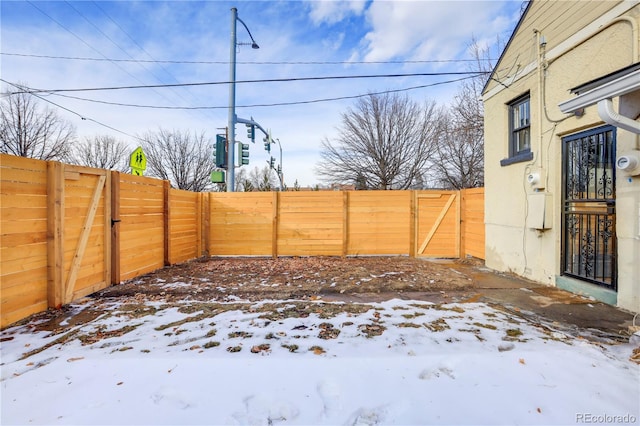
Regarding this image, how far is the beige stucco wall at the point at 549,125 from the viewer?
3.52 m

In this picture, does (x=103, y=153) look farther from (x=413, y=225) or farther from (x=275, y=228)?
(x=413, y=225)

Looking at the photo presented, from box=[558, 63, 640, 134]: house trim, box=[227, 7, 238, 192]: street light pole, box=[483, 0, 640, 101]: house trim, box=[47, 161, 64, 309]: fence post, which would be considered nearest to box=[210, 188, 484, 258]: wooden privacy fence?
box=[227, 7, 238, 192]: street light pole

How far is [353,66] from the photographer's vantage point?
24.7ft

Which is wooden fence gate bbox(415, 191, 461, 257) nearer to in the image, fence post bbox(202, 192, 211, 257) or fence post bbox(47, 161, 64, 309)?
fence post bbox(202, 192, 211, 257)

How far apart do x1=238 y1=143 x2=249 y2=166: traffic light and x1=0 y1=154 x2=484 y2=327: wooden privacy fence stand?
75.1 inches

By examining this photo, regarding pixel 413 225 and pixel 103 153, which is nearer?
pixel 413 225

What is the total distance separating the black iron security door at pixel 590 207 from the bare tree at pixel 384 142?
11559 millimetres

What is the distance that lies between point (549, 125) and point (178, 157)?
2093 centimetres

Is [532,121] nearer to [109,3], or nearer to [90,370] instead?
[90,370]

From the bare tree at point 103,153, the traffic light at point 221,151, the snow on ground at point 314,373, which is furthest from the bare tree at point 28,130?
the snow on ground at point 314,373

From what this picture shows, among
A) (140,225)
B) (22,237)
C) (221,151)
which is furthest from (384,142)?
(22,237)

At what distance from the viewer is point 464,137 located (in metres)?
14.8

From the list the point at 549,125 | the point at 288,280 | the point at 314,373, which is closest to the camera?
the point at 314,373

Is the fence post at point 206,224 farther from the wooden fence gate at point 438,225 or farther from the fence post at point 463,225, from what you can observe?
the fence post at point 463,225
